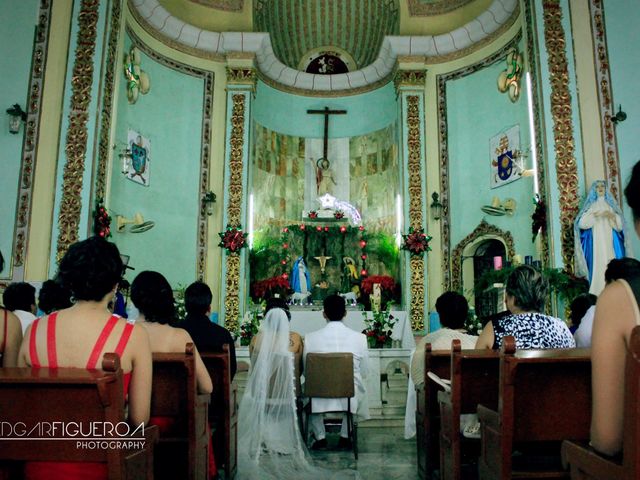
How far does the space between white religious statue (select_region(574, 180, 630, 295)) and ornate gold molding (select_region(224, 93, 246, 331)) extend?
5.97m

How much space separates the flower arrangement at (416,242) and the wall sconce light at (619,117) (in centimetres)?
380

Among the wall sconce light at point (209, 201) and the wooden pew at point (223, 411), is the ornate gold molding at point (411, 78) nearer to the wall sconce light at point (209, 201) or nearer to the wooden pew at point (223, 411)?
the wall sconce light at point (209, 201)

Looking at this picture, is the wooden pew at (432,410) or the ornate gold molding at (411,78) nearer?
the wooden pew at (432,410)

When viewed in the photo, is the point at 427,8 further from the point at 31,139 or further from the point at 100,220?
the point at 31,139

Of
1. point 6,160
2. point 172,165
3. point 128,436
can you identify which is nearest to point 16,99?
point 6,160

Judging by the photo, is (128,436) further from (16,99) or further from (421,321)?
(421,321)

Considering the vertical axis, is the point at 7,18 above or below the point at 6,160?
above

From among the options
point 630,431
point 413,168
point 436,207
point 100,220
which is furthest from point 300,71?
point 630,431

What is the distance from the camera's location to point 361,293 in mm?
11188

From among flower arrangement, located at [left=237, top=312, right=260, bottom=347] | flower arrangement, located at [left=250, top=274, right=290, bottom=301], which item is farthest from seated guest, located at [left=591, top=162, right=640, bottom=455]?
flower arrangement, located at [left=250, top=274, right=290, bottom=301]

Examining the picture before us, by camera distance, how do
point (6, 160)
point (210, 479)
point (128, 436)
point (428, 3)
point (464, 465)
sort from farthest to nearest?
point (428, 3) < point (6, 160) < point (210, 479) < point (464, 465) < point (128, 436)

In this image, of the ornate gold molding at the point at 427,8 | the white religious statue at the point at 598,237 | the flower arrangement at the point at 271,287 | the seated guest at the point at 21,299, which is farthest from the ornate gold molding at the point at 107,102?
the white religious statue at the point at 598,237

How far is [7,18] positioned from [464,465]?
8671 mm

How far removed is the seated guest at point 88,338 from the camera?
191 centimetres
